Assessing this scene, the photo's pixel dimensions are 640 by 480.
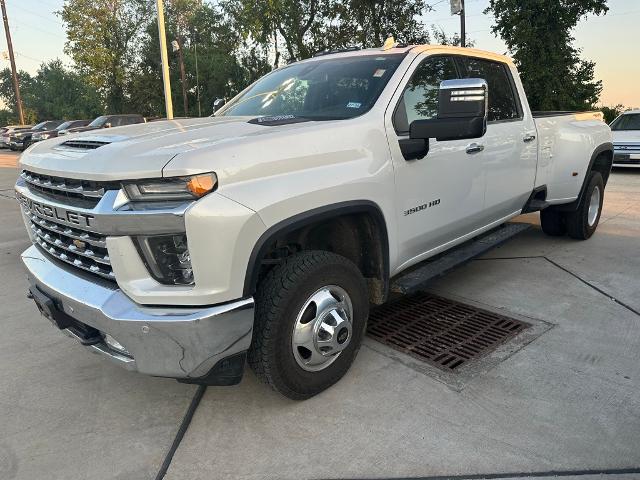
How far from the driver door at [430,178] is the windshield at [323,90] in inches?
7.1

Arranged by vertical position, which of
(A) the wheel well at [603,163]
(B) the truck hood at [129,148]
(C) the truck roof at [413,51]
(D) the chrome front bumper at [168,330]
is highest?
(C) the truck roof at [413,51]

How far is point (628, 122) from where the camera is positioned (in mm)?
12859

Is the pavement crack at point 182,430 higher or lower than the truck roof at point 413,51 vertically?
lower

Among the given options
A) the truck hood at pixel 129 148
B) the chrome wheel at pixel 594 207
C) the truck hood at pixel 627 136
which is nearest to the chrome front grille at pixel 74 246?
the truck hood at pixel 129 148

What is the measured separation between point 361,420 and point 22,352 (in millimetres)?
2520

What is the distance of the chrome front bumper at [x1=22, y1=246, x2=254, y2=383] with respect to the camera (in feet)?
7.61

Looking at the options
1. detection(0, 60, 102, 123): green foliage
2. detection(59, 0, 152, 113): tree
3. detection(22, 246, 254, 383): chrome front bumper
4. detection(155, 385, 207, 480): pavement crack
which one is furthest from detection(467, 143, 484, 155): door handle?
detection(0, 60, 102, 123): green foliage

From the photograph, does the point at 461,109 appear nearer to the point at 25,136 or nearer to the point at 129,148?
the point at 129,148

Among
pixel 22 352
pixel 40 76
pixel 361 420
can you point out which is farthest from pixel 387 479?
pixel 40 76

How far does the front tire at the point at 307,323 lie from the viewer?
2.65 metres

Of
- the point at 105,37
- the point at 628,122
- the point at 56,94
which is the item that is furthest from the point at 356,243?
the point at 56,94

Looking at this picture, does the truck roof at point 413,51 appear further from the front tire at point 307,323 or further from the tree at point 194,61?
the tree at point 194,61

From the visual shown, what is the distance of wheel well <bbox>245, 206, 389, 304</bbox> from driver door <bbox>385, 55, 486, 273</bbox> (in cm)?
19

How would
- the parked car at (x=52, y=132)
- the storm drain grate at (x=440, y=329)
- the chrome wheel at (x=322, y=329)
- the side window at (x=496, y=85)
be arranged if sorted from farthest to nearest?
the parked car at (x=52, y=132)
the side window at (x=496, y=85)
the storm drain grate at (x=440, y=329)
the chrome wheel at (x=322, y=329)
